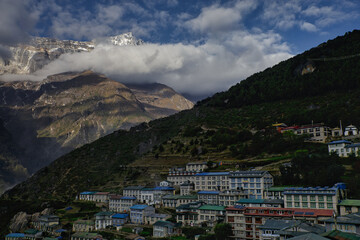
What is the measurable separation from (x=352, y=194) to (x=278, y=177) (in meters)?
17.0

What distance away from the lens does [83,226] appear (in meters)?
88.9

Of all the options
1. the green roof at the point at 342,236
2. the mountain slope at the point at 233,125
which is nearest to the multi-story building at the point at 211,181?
the mountain slope at the point at 233,125

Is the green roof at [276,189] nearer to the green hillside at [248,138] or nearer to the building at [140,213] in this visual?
the green hillside at [248,138]

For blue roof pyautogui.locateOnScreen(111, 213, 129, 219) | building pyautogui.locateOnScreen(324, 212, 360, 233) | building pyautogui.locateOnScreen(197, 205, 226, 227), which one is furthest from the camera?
blue roof pyautogui.locateOnScreen(111, 213, 129, 219)

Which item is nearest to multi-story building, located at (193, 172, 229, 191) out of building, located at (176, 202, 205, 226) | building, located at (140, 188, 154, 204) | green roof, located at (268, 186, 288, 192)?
building, located at (176, 202, 205, 226)

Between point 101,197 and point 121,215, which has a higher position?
point 101,197

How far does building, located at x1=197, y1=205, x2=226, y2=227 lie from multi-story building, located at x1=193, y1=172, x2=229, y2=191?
565 inches

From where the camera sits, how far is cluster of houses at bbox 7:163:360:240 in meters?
54.9

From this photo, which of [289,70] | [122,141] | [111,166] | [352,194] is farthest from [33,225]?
[289,70]

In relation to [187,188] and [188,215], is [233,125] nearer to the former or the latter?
[187,188]

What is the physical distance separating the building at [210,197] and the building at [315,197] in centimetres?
1804

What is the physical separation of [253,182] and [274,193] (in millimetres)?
6382

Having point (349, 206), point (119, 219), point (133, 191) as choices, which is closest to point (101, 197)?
point (133, 191)

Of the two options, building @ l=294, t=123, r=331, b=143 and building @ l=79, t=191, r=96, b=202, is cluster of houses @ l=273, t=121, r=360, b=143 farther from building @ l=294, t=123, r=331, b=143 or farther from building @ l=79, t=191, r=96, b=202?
building @ l=79, t=191, r=96, b=202
